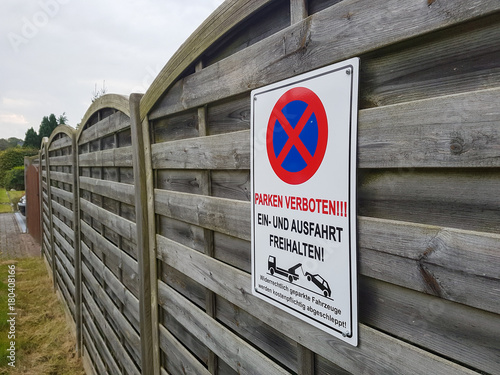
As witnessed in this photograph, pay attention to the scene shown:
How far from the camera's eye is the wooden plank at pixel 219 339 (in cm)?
137

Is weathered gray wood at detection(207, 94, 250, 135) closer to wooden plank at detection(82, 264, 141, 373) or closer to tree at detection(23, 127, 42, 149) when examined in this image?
wooden plank at detection(82, 264, 141, 373)

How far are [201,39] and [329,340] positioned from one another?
4.34 ft

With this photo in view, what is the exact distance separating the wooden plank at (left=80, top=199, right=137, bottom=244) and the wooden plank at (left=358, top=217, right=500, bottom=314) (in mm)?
1964

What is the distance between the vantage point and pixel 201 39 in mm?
1635

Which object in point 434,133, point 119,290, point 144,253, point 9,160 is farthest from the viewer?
point 9,160

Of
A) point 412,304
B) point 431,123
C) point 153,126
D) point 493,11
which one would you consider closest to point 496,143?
point 431,123

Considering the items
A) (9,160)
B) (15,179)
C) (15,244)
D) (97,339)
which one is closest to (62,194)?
(97,339)

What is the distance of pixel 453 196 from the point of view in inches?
31.1

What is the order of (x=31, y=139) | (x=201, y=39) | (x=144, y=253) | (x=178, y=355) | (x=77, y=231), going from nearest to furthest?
(x=201, y=39) → (x=178, y=355) → (x=144, y=253) → (x=77, y=231) → (x=31, y=139)

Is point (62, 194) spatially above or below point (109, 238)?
above

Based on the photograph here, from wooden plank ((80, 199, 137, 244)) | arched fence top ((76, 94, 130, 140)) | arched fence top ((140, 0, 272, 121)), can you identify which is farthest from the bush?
arched fence top ((140, 0, 272, 121))

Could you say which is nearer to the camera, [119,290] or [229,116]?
[229,116]

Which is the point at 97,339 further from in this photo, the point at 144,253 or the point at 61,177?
the point at 61,177

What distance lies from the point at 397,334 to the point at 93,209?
11.0 ft
